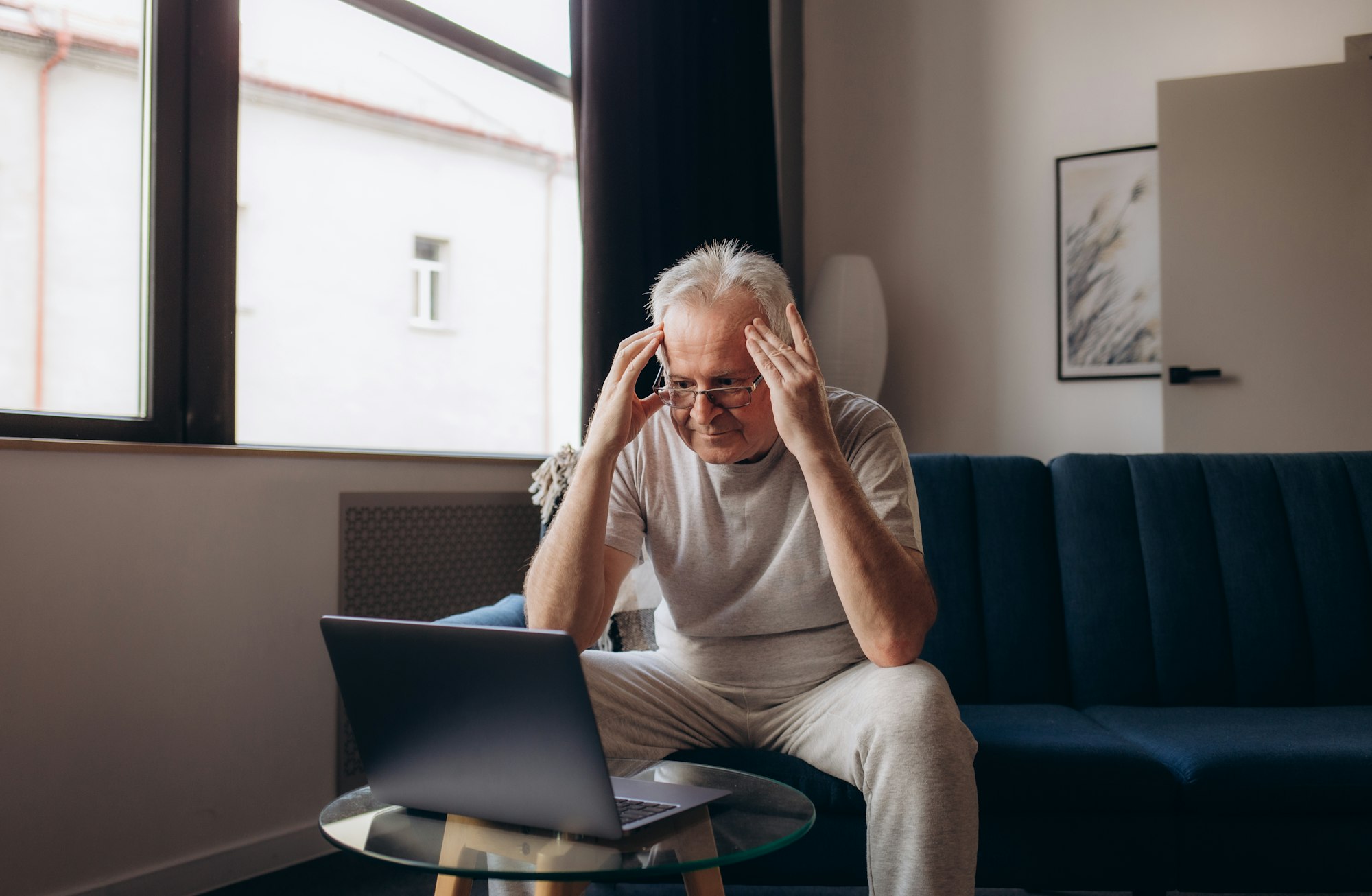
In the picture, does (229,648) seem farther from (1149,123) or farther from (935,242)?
(1149,123)

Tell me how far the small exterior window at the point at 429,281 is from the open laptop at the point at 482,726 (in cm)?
181

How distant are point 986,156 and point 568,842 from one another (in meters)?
3.13

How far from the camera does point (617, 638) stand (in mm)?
1829

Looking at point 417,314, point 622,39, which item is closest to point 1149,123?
point 622,39

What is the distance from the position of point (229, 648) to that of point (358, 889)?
504 millimetres

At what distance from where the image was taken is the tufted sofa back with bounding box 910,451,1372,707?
1.83 meters

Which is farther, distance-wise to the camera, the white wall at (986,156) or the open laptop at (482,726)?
the white wall at (986,156)

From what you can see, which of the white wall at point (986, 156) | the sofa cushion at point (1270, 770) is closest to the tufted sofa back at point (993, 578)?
the sofa cushion at point (1270, 770)

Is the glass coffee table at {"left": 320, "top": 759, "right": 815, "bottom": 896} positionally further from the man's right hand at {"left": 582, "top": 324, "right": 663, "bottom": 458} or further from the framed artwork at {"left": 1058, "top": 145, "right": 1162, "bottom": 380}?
the framed artwork at {"left": 1058, "top": 145, "right": 1162, "bottom": 380}

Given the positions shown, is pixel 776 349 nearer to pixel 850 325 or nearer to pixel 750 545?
pixel 750 545

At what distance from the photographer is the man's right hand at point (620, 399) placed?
143cm

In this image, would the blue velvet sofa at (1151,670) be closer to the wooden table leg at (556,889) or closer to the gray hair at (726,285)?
the wooden table leg at (556,889)

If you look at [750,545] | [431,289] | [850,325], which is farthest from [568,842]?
[850,325]

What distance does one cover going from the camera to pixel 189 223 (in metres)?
1.90
